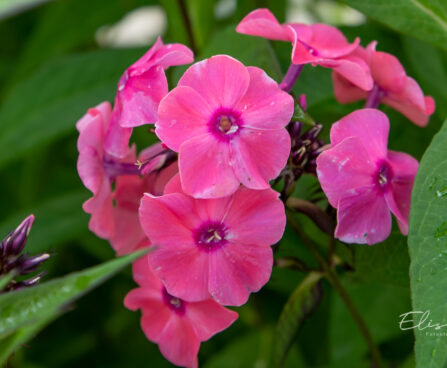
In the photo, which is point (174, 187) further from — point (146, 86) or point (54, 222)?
point (54, 222)

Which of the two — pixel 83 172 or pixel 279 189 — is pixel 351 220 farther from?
pixel 83 172

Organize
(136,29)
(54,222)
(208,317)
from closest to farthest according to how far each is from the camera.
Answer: (208,317) → (54,222) → (136,29)

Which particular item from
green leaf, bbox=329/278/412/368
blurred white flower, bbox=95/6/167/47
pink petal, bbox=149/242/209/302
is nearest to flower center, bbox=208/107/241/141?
pink petal, bbox=149/242/209/302

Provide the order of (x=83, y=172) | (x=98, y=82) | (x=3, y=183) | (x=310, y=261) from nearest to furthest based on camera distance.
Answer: (x=83, y=172)
(x=310, y=261)
(x=98, y=82)
(x=3, y=183)

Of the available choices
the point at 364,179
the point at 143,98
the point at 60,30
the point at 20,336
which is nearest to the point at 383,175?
the point at 364,179

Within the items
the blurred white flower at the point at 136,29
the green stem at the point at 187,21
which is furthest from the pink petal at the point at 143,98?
the blurred white flower at the point at 136,29

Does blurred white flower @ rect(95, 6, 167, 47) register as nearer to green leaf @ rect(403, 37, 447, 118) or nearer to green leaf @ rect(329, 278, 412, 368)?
green leaf @ rect(403, 37, 447, 118)

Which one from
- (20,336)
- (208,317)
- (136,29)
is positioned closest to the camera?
(20,336)

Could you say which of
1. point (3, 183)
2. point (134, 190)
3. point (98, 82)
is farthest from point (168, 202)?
point (3, 183)
